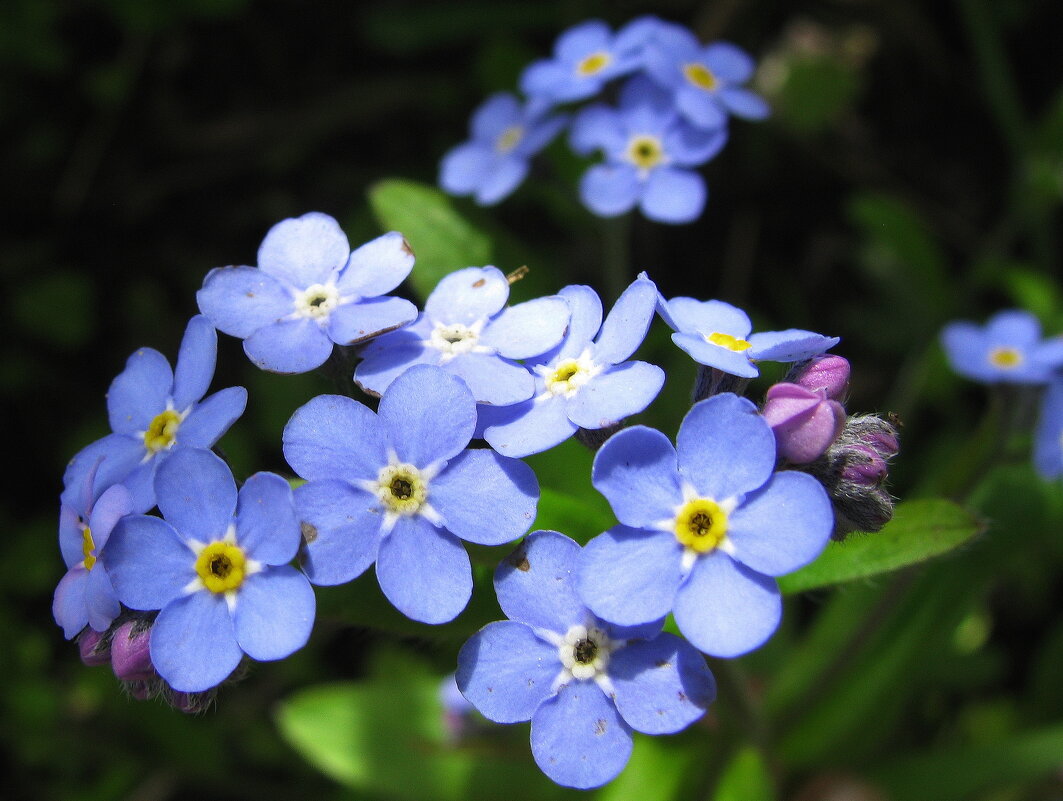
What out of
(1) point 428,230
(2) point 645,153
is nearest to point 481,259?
(1) point 428,230

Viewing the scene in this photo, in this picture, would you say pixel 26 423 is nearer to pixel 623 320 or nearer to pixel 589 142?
pixel 589 142

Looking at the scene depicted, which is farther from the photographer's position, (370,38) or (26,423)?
(370,38)

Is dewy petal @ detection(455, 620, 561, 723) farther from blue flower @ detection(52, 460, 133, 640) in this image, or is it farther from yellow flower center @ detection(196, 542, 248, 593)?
blue flower @ detection(52, 460, 133, 640)

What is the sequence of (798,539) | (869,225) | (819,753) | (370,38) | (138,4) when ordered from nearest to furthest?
(798,539), (819,753), (869,225), (138,4), (370,38)

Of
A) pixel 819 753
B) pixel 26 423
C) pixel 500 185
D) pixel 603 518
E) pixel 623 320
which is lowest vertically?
pixel 26 423

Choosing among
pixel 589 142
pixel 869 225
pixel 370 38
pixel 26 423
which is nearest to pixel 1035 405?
pixel 869 225

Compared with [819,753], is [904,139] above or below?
above

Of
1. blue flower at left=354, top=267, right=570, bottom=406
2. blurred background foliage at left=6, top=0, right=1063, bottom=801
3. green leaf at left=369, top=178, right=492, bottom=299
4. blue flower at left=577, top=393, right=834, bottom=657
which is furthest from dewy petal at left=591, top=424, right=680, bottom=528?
green leaf at left=369, top=178, right=492, bottom=299

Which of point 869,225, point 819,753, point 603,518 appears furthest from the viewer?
point 869,225

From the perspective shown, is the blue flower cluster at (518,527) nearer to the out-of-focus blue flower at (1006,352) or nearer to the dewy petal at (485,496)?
the dewy petal at (485,496)
